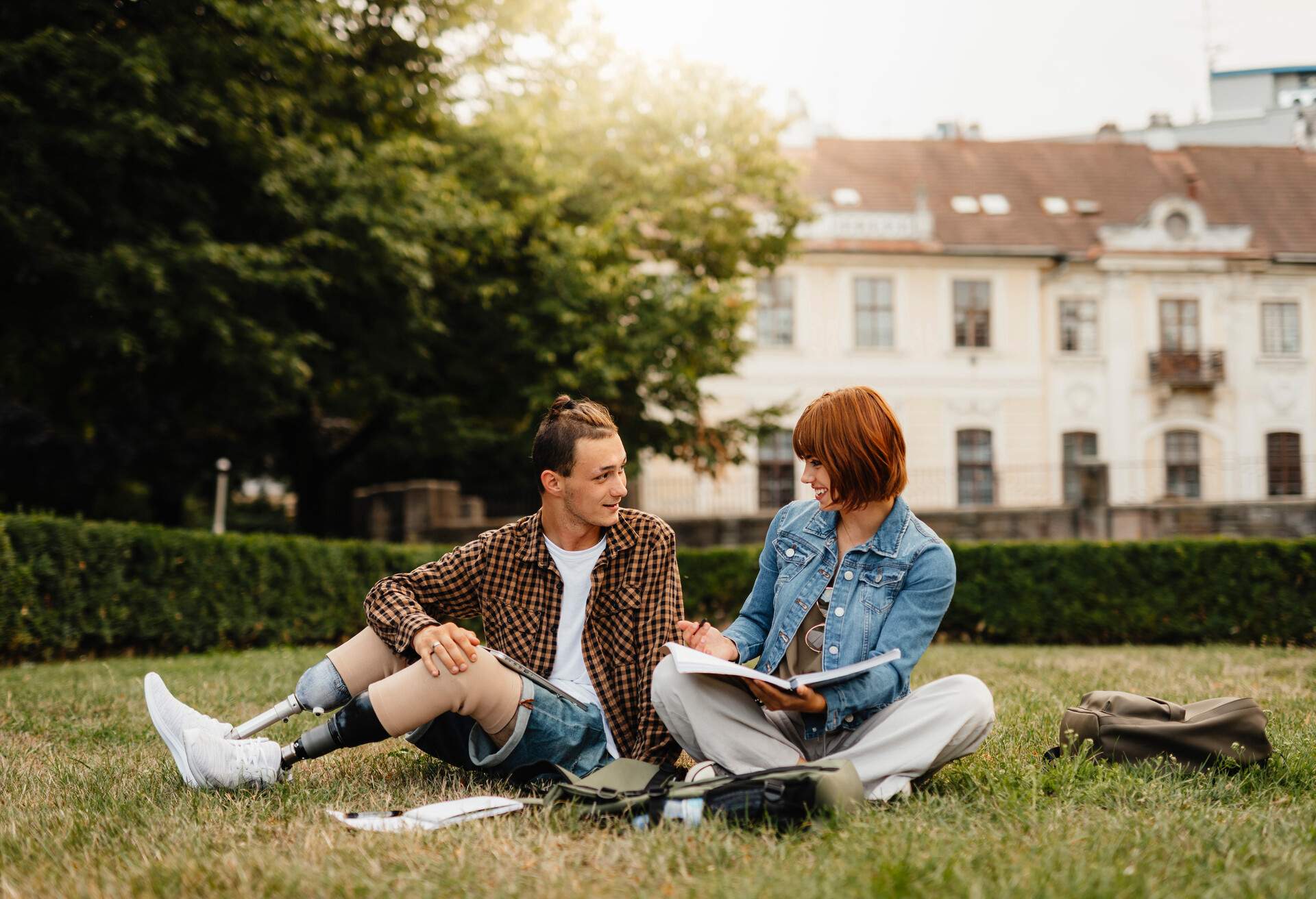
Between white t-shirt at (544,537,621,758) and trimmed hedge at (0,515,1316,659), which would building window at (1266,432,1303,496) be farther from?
white t-shirt at (544,537,621,758)

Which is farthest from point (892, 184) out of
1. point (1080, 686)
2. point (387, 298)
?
point (1080, 686)

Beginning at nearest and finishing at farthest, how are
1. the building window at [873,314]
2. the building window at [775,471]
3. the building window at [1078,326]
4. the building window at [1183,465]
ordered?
the building window at [775,471]
the building window at [1183,465]
the building window at [873,314]
the building window at [1078,326]

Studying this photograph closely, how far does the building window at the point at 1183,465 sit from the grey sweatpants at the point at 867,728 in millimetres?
26679

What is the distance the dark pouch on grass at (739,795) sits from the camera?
3207mm

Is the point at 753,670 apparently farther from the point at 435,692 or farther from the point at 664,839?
the point at 435,692

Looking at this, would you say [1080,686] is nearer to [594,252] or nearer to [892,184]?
[594,252]

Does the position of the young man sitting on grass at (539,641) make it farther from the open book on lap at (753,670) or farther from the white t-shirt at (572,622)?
the open book on lap at (753,670)

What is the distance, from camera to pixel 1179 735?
3943 millimetres

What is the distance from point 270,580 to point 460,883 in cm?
982

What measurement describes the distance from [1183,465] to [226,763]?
92.7 feet

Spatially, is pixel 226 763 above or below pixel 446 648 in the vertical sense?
below

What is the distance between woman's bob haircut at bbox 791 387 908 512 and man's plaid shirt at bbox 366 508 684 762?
28.8 inches

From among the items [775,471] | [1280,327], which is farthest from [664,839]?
[1280,327]

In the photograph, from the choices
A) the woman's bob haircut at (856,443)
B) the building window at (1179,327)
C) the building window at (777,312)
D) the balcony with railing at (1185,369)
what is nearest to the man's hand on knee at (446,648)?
the woman's bob haircut at (856,443)
